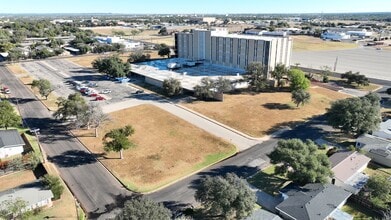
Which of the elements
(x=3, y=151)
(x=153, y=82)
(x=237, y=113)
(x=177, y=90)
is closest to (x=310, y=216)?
(x=237, y=113)

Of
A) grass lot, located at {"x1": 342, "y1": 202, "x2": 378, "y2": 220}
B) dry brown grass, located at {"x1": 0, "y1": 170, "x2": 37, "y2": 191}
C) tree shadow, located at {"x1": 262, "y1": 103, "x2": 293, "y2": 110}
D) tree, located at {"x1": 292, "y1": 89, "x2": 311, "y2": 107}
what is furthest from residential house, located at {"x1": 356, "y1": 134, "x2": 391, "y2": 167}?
dry brown grass, located at {"x1": 0, "y1": 170, "x2": 37, "y2": 191}

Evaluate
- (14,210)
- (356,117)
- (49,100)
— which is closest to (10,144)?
(14,210)

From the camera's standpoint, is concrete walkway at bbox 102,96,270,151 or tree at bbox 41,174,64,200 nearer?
tree at bbox 41,174,64,200

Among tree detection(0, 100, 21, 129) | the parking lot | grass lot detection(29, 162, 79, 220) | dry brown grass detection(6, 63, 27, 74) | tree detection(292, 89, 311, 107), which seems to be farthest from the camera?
dry brown grass detection(6, 63, 27, 74)

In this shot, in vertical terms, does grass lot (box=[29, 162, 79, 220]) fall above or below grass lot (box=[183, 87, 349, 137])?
below

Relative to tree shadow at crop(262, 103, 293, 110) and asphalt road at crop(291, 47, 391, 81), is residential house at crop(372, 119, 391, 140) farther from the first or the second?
asphalt road at crop(291, 47, 391, 81)

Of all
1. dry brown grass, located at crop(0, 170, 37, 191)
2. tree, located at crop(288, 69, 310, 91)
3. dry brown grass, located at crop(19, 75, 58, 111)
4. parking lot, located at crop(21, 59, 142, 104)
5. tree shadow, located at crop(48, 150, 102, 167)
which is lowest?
dry brown grass, located at crop(0, 170, 37, 191)

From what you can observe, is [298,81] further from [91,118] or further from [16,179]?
[16,179]
